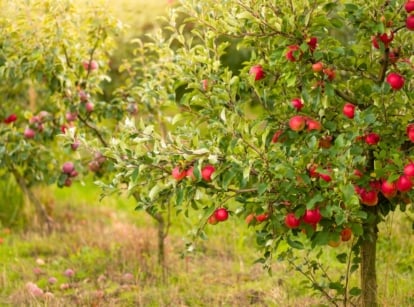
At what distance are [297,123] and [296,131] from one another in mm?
150

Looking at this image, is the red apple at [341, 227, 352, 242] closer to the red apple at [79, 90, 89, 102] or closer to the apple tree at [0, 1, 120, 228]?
the apple tree at [0, 1, 120, 228]

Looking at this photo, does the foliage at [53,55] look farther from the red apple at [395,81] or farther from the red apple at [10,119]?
the red apple at [395,81]

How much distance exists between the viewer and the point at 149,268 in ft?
16.7

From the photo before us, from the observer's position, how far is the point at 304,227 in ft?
10.5

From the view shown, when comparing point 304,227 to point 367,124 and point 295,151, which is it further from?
point 367,124

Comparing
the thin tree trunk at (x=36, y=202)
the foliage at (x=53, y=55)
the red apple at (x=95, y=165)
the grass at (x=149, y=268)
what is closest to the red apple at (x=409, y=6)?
the grass at (x=149, y=268)

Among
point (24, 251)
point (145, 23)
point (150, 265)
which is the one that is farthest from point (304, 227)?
point (145, 23)

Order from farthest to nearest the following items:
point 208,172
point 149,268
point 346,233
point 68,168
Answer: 1. point 68,168
2. point 149,268
3. point 346,233
4. point 208,172

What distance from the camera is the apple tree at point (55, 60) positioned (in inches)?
184

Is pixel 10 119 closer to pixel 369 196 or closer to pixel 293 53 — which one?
pixel 293 53

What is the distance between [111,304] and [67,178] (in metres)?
1.39

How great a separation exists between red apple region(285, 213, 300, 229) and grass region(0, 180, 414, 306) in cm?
86

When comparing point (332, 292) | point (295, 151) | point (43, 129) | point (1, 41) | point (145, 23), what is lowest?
point (332, 292)

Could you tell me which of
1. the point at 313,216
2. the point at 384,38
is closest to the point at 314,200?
the point at 313,216
